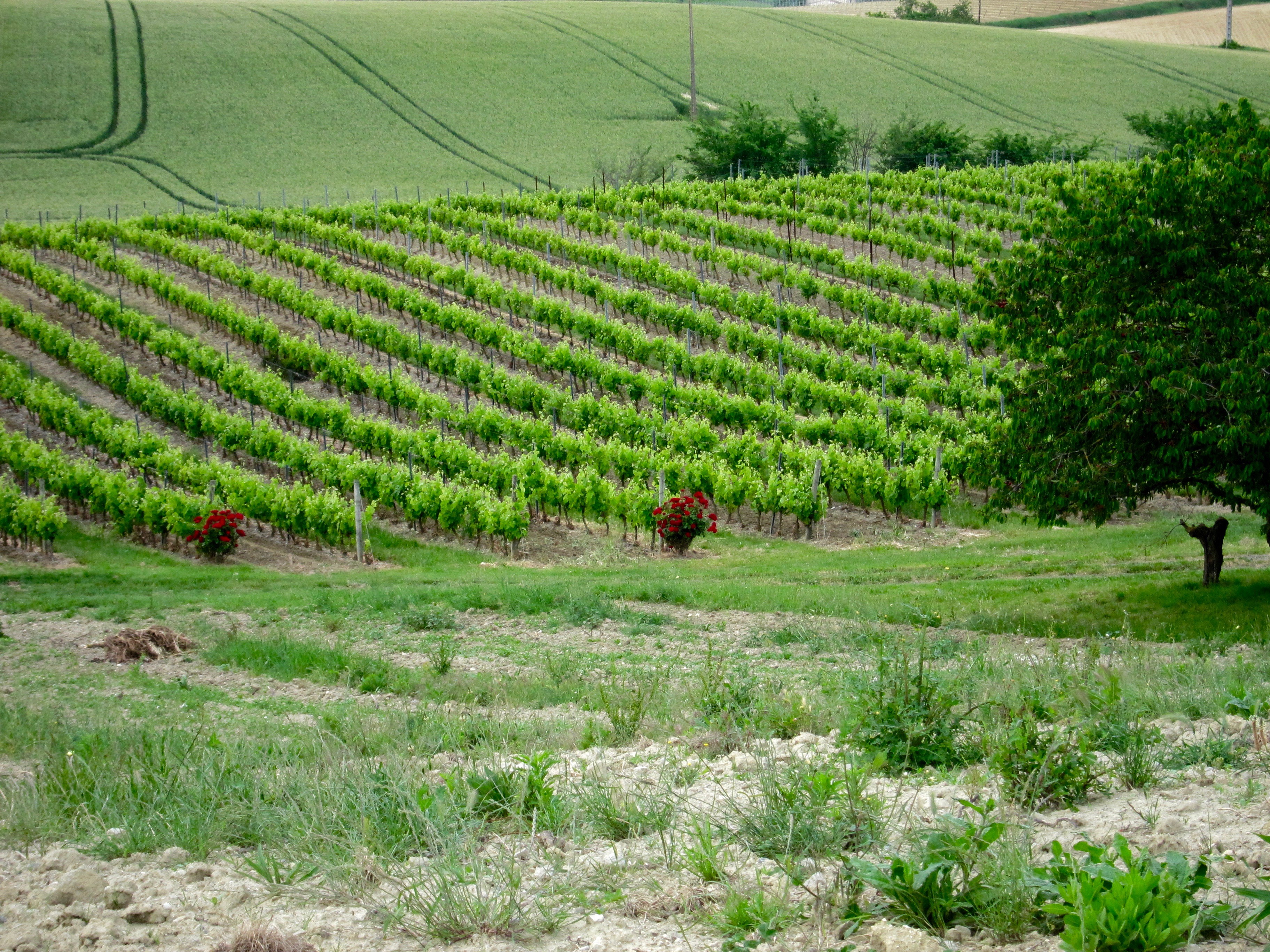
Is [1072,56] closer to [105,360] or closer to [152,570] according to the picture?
[105,360]

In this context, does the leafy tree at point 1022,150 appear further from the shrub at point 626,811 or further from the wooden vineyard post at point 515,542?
the shrub at point 626,811

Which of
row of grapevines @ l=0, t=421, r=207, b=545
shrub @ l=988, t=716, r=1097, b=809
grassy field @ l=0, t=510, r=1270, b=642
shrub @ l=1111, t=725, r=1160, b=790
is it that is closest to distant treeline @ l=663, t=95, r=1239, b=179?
grassy field @ l=0, t=510, r=1270, b=642

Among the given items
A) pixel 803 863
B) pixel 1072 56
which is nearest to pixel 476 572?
pixel 803 863

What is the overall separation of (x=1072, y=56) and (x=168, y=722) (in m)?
90.7

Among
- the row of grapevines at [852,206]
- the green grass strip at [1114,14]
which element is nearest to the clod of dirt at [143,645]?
the row of grapevines at [852,206]

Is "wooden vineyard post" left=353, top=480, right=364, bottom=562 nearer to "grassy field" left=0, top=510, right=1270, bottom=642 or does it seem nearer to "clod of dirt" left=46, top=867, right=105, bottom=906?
"grassy field" left=0, top=510, right=1270, bottom=642

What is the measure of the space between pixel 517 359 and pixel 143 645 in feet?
62.7

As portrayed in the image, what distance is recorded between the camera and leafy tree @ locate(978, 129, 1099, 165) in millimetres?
56906

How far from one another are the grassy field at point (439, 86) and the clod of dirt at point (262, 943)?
1925 inches

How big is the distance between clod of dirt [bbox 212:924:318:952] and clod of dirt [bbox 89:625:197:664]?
9.46m

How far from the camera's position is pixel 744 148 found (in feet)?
178

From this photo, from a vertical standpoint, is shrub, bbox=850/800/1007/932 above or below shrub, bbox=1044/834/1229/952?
below

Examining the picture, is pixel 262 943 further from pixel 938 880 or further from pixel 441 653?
pixel 441 653

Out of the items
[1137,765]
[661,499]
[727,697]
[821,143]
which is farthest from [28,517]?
[821,143]
